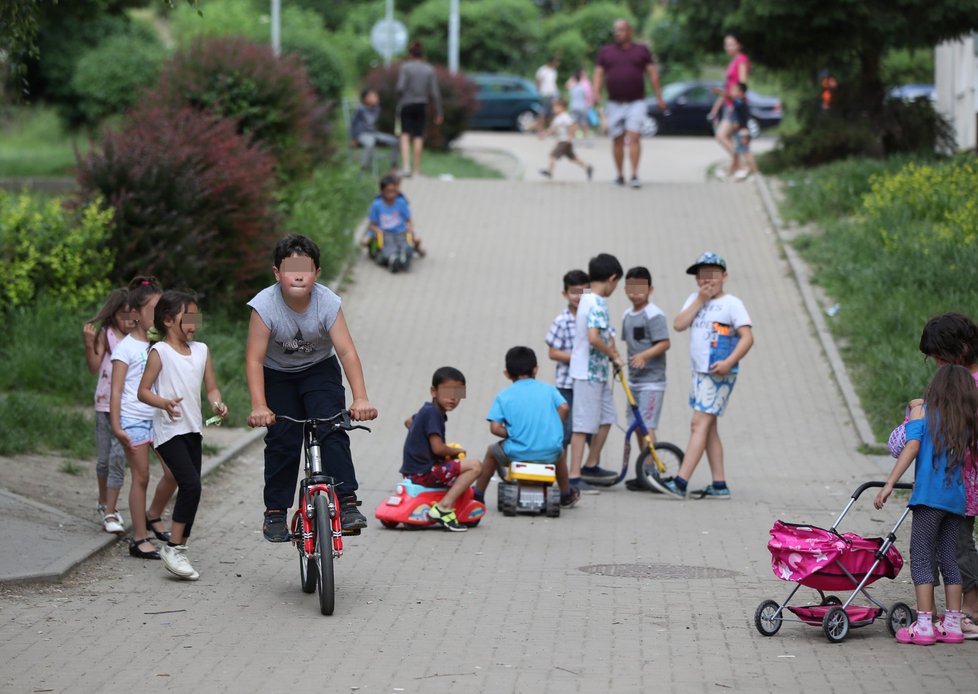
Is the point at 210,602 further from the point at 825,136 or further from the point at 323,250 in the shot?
the point at 825,136

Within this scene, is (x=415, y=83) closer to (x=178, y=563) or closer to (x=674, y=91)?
(x=178, y=563)

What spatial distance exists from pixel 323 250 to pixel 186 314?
960 centimetres

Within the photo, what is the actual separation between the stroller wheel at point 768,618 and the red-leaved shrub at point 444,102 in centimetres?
→ 2284

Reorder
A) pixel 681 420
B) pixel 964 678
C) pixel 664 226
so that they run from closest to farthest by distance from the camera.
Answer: pixel 964 678
pixel 681 420
pixel 664 226

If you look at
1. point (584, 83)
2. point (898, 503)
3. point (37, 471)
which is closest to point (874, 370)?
point (898, 503)

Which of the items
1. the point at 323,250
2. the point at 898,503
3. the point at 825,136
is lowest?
the point at 898,503

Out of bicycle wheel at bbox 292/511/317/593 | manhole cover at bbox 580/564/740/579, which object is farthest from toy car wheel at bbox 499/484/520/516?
bicycle wheel at bbox 292/511/317/593

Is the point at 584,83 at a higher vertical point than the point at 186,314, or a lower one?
higher

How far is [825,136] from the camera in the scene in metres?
22.0

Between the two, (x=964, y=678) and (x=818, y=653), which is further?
(x=818, y=653)

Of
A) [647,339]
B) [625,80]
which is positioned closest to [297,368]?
[647,339]

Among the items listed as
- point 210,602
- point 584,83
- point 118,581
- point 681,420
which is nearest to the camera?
point 210,602

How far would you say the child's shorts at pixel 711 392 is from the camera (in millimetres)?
10734

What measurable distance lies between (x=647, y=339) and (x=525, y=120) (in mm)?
30890
